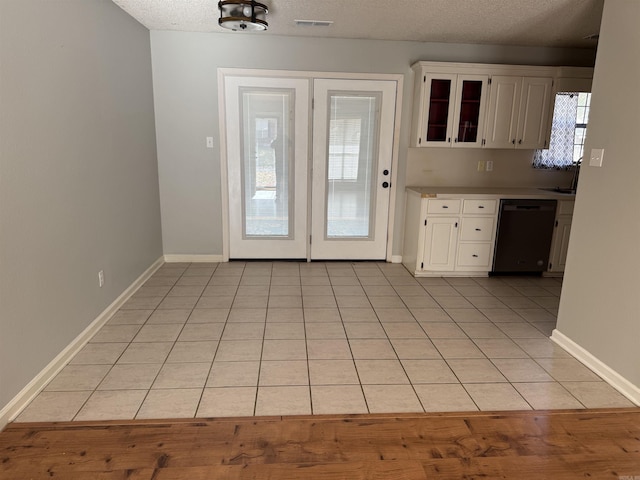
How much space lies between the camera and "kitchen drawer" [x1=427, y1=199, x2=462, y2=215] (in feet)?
14.2

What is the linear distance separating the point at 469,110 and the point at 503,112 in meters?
0.35

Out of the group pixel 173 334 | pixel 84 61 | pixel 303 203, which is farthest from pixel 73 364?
pixel 303 203

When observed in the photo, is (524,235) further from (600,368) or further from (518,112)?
(600,368)

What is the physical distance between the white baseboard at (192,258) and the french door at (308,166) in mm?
188

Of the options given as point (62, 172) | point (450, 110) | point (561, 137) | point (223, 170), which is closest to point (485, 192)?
point (450, 110)

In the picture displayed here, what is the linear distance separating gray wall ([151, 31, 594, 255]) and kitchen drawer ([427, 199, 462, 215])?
1.97 feet

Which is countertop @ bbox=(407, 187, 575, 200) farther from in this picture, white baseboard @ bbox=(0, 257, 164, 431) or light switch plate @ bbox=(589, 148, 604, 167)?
white baseboard @ bbox=(0, 257, 164, 431)

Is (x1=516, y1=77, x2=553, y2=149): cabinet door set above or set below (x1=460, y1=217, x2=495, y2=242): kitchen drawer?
above

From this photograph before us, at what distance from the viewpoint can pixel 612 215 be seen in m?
2.59

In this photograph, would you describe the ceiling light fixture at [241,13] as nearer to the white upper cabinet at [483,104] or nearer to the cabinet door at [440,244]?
the white upper cabinet at [483,104]

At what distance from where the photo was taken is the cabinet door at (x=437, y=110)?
14.4 ft

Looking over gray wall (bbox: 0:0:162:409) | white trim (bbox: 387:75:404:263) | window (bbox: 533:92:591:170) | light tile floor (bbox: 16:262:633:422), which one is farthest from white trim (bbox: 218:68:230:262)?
window (bbox: 533:92:591:170)

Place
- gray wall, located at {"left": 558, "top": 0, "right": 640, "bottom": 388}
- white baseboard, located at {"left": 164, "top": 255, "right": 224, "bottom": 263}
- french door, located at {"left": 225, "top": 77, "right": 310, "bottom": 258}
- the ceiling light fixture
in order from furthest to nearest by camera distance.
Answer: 1. white baseboard, located at {"left": 164, "top": 255, "right": 224, "bottom": 263}
2. french door, located at {"left": 225, "top": 77, "right": 310, "bottom": 258}
3. the ceiling light fixture
4. gray wall, located at {"left": 558, "top": 0, "right": 640, "bottom": 388}

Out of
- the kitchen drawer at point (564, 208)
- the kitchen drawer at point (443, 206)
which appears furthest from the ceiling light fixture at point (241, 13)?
A: the kitchen drawer at point (564, 208)
